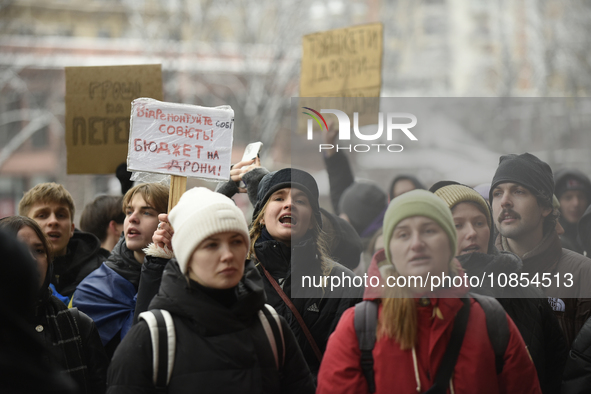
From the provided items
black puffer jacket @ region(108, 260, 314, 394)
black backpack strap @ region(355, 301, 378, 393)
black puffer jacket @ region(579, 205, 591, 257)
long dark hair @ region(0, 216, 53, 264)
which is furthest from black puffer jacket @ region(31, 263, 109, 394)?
black puffer jacket @ region(579, 205, 591, 257)

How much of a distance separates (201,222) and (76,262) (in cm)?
200

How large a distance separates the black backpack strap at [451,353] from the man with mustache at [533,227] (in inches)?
23.2

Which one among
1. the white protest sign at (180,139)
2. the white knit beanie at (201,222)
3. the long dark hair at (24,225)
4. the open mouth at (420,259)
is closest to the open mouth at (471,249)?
the open mouth at (420,259)

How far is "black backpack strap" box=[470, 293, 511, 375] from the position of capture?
243cm

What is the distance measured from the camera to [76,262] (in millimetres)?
4152

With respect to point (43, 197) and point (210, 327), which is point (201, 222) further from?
point (43, 197)

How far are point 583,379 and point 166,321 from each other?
180 cm

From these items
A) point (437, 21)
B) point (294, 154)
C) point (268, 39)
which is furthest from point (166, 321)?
point (437, 21)

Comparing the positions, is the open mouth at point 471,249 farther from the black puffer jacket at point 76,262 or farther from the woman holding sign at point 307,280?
the black puffer jacket at point 76,262

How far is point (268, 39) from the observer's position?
77.3 ft

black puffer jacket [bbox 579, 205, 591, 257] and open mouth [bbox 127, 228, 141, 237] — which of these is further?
open mouth [bbox 127, 228, 141, 237]

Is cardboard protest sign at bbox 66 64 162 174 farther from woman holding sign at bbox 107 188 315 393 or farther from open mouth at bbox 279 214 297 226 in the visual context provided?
woman holding sign at bbox 107 188 315 393

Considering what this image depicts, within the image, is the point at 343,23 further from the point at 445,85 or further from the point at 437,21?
the point at 437,21

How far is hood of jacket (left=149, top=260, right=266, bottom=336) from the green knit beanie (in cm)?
56
